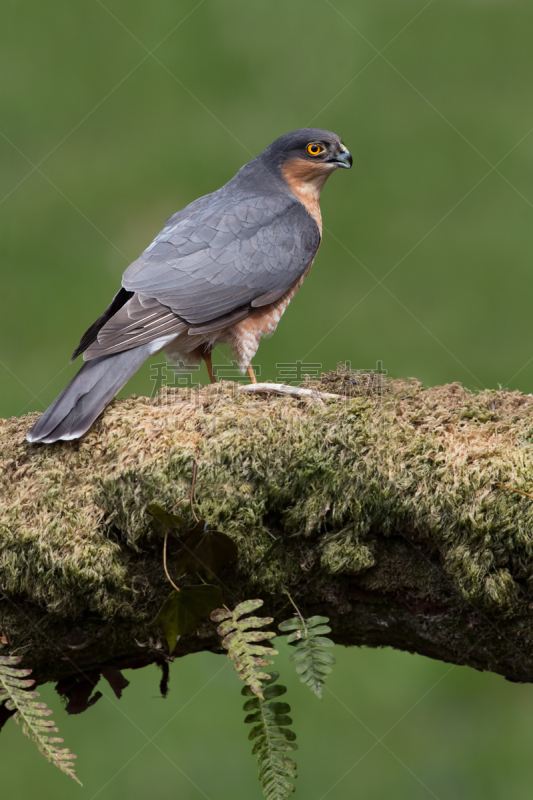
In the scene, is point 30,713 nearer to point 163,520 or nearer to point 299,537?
point 163,520

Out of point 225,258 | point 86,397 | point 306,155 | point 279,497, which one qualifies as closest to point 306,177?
point 306,155

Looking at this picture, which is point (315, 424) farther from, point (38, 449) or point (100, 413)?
point (38, 449)

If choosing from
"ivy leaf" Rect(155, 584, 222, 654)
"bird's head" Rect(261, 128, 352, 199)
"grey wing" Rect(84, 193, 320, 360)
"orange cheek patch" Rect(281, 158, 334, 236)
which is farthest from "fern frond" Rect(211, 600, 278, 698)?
"bird's head" Rect(261, 128, 352, 199)

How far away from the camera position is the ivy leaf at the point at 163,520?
5.08 ft

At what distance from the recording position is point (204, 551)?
1.59 m

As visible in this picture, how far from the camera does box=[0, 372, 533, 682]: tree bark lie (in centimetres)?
159

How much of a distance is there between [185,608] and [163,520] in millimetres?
A: 182

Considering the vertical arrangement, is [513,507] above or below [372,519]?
below

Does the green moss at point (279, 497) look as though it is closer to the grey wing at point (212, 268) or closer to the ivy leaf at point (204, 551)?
the ivy leaf at point (204, 551)

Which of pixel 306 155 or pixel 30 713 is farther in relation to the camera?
pixel 306 155

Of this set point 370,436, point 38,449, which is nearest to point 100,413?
point 38,449

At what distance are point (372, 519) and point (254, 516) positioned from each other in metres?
0.25

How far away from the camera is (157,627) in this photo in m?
1.66

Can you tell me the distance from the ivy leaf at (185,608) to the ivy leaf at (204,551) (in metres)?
0.07
